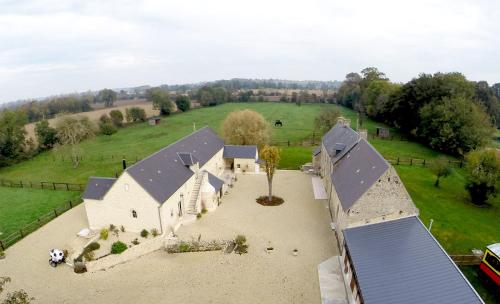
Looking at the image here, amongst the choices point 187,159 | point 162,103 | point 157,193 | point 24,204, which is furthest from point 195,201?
point 162,103

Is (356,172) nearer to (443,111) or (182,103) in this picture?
(443,111)

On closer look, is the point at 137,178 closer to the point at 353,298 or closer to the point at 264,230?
the point at 264,230

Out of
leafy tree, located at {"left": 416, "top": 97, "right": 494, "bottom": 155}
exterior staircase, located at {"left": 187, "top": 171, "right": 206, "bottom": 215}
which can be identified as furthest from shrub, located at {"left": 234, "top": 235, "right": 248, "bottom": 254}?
leafy tree, located at {"left": 416, "top": 97, "right": 494, "bottom": 155}

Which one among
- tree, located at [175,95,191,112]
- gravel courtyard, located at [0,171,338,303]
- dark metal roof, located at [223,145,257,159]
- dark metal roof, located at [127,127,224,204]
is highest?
tree, located at [175,95,191,112]

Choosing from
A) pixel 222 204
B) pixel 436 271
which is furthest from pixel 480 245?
pixel 222 204

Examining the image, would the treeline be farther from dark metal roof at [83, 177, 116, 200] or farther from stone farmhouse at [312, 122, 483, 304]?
dark metal roof at [83, 177, 116, 200]
